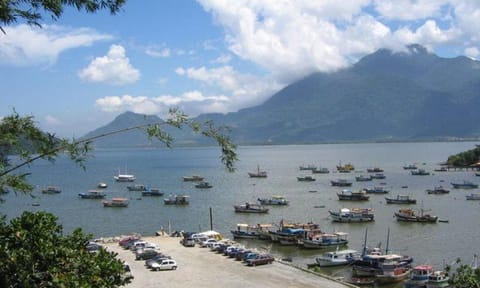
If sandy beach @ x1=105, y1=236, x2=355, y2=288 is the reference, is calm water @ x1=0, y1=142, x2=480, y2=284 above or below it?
below

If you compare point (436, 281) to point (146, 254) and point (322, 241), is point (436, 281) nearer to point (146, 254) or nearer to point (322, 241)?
point (322, 241)

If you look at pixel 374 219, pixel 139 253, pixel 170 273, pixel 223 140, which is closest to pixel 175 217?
pixel 374 219

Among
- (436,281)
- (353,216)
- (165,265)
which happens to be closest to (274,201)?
(353,216)

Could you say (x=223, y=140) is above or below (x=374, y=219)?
above

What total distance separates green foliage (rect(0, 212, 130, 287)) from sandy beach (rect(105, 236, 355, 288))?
19.4m

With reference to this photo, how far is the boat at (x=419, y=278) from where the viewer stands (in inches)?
1165

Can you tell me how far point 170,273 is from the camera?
30.4 m

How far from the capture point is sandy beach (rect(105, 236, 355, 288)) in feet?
90.7

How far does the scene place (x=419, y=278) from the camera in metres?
29.9

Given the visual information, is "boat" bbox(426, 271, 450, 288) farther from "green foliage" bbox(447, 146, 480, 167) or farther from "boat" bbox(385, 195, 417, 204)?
"green foliage" bbox(447, 146, 480, 167)

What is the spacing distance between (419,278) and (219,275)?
10.9 m

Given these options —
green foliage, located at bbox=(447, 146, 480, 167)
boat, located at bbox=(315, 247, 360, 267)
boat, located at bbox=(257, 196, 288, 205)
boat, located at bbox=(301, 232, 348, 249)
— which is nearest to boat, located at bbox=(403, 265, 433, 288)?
boat, located at bbox=(315, 247, 360, 267)

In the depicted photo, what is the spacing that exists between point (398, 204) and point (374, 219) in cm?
1271

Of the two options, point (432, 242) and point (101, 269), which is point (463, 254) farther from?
point (101, 269)
